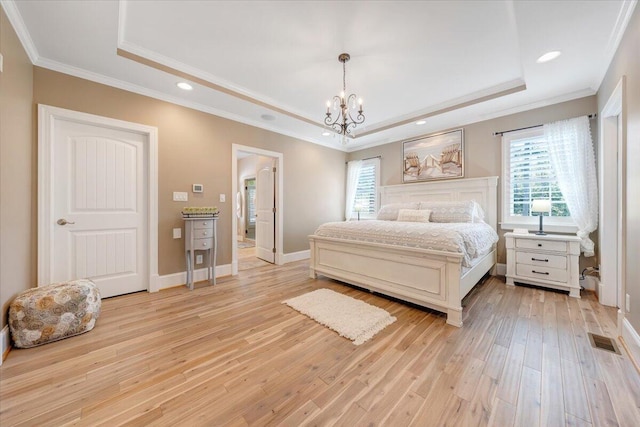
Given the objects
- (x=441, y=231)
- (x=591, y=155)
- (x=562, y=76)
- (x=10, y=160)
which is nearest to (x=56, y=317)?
(x=10, y=160)

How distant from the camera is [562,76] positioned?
271cm

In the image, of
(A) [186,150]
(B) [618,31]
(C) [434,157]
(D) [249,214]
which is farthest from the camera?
(D) [249,214]

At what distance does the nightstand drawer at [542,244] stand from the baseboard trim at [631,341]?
1278mm

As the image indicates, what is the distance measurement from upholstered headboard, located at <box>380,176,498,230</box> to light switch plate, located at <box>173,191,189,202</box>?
12.4 ft

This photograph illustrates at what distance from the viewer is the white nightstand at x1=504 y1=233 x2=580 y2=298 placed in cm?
286

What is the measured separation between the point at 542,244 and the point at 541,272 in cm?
36

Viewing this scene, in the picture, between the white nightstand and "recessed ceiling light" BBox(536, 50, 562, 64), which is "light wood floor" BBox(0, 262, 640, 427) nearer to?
the white nightstand

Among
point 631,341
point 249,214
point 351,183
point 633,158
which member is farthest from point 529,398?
point 249,214

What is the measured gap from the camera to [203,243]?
327 cm

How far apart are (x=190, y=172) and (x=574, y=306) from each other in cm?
501

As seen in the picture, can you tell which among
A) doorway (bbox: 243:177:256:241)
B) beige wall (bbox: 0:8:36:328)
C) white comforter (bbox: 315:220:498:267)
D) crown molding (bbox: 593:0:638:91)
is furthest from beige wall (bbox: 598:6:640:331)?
doorway (bbox: 243:177:256:241)

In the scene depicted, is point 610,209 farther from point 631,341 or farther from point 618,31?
point 618,31

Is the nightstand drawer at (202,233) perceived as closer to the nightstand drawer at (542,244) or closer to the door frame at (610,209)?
the nightstand drawer at (542,244)

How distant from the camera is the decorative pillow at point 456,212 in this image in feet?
11.4
